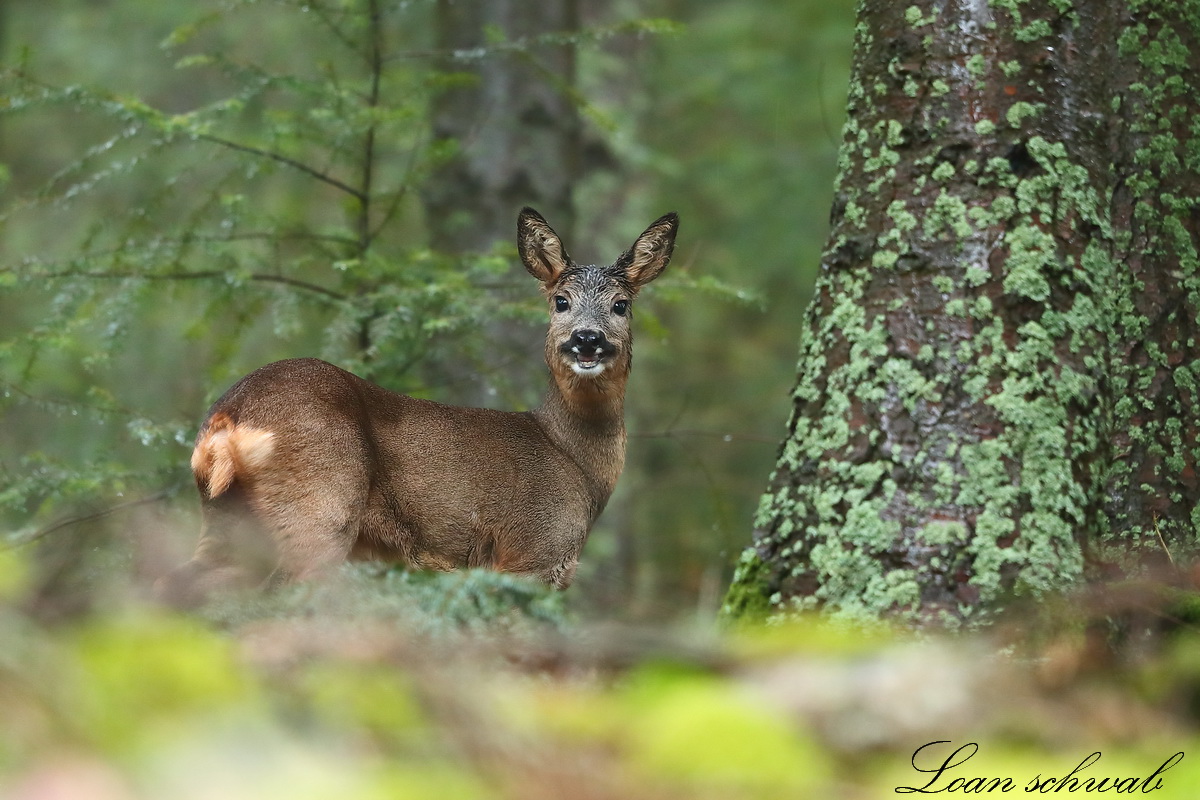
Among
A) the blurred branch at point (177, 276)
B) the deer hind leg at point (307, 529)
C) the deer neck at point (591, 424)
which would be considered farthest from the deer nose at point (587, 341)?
the deer hind leg at point (307, 529)

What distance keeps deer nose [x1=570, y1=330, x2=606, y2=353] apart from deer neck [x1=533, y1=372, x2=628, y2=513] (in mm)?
231

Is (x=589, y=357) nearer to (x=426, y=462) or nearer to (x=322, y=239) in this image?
(x=426, y=462)

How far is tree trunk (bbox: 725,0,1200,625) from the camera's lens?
368 centimetres

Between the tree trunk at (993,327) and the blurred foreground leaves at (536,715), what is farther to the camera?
the tree trunk at (993,327)

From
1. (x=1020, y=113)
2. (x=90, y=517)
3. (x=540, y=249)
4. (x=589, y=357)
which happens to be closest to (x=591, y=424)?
(x=589, y=357)

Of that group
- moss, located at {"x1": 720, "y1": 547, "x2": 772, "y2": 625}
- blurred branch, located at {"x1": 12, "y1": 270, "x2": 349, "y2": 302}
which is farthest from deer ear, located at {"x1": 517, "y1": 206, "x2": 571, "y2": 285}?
moss, located at {"x1": 720, "y1": 547, "x2": 772, "y2": 625}

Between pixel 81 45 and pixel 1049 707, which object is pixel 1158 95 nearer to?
pixel 1049 707

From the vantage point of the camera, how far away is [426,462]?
5.21 meters

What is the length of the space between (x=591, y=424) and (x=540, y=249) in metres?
0.93

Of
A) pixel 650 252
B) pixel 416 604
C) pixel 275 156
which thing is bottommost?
pixel 416 604

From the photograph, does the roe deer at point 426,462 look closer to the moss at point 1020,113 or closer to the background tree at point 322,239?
the background tree at point 322,239

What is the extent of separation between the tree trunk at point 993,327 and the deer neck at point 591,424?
1938 millimetres

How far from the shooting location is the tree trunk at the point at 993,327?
368 cm

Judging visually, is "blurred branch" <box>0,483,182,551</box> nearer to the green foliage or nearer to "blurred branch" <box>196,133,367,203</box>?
"blurred branch" <box>196,133,367,203</box>
